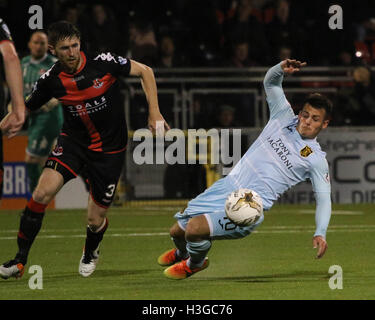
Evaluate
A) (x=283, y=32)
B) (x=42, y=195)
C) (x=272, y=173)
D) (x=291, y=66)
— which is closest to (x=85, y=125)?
(x=42, y=195)

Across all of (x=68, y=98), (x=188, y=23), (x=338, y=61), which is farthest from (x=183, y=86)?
(x=68, y=98)

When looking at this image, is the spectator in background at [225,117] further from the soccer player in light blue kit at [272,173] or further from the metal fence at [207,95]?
the soccer player in light blue kit at [272,173]

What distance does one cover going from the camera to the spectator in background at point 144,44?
57.7 feet

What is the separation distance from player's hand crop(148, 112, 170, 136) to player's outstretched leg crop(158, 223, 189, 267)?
937mm

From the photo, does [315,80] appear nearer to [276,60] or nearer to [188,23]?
[276,60]

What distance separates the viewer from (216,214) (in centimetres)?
852

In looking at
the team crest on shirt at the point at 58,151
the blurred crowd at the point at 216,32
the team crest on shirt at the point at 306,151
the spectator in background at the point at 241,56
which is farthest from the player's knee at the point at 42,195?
the spectator in background at the point at 241,56

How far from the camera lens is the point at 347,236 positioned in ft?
40.3

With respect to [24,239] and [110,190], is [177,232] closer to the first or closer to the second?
[110,190]

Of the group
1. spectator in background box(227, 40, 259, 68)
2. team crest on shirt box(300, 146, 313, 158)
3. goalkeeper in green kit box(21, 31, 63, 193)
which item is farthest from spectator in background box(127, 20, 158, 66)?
team crest on shirt box(300, 146, 313, 158)

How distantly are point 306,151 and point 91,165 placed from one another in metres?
1.88

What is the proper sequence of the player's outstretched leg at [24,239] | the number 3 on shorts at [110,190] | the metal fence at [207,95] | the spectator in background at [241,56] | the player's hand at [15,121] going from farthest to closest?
the spectator in background at [241,56] < the metal fence at [207,95] < the number 3 on shorts at [110,190] < the player's outstretched leg at [24,239] < the player's hand at [15,121]

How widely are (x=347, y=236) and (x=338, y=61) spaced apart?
7166mm

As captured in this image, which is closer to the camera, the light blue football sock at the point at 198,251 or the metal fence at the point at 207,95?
the light blue football sock at the point at 198,251
